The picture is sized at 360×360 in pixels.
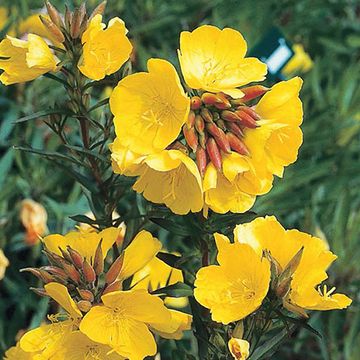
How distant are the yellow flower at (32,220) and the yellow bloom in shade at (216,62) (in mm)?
813

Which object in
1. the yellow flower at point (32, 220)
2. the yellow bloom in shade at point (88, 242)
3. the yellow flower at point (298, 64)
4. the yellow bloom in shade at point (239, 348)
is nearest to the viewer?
the yellow bloom in shade at point (239, 348)

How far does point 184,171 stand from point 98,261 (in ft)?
0.46

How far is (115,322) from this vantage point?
85cm

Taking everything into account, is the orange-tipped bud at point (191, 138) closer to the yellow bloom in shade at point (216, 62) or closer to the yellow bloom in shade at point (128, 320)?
the yellow bloom in shade at point (216, 62)

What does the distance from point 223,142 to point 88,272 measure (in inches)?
8.0

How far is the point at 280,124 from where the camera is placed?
0.89 m

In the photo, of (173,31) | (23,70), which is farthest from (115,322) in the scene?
(173,31)

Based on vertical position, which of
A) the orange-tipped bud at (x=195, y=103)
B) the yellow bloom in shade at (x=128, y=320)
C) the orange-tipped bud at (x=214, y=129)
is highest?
the orange-tipped bud at (x=195, y=103)

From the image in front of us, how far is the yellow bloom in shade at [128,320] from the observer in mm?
845

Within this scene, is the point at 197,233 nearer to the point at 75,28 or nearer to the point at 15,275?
the point at 75,28

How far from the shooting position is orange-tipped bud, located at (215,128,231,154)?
0.88 m

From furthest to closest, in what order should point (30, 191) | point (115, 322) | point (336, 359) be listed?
1. point (30, 191)
2. point (336, 359)
3. point (115, 322)

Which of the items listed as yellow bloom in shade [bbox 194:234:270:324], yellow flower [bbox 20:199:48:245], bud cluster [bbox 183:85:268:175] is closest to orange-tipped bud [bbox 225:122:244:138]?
Answer: bud cluster [bbox 183:85:268:175]

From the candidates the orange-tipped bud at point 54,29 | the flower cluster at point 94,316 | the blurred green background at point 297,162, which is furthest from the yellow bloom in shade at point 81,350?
the blurred green background at point 297,162
